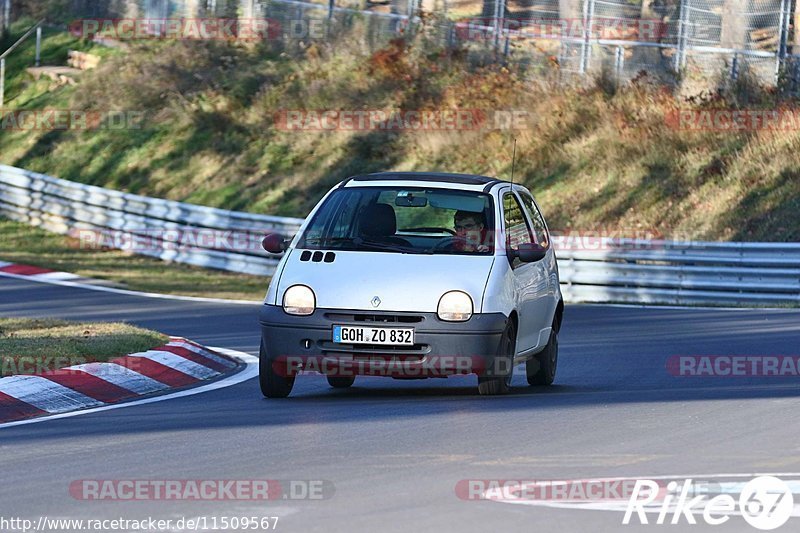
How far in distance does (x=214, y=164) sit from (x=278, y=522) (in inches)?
1109

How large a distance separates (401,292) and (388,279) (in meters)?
0.14

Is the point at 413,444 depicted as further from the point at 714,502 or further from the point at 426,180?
the point at 426,180

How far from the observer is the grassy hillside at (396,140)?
2706cm

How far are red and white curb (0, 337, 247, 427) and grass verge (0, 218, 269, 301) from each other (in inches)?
383

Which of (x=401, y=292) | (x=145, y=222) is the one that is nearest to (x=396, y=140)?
(x=145, y=222)

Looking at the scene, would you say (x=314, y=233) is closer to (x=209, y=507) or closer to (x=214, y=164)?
(x=209, y=507)

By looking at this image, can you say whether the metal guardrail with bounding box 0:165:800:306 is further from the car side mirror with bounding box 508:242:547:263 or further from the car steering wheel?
the car steering wheel

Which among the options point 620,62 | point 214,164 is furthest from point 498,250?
point 214,164

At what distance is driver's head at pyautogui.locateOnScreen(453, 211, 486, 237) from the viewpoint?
11102mm

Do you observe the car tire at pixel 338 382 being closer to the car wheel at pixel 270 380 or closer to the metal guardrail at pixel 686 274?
the car wheel at pixel 270 380

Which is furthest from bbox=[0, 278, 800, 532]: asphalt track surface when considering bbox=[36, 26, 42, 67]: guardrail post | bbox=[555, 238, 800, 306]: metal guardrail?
bbox=[36, 26, 42, 67]: guardrail post

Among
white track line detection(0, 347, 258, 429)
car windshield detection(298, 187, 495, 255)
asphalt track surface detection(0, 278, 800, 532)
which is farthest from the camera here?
car windshield detection(298, 187, 495, 255)

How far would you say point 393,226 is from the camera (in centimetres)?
1109

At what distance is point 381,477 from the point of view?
724cm
